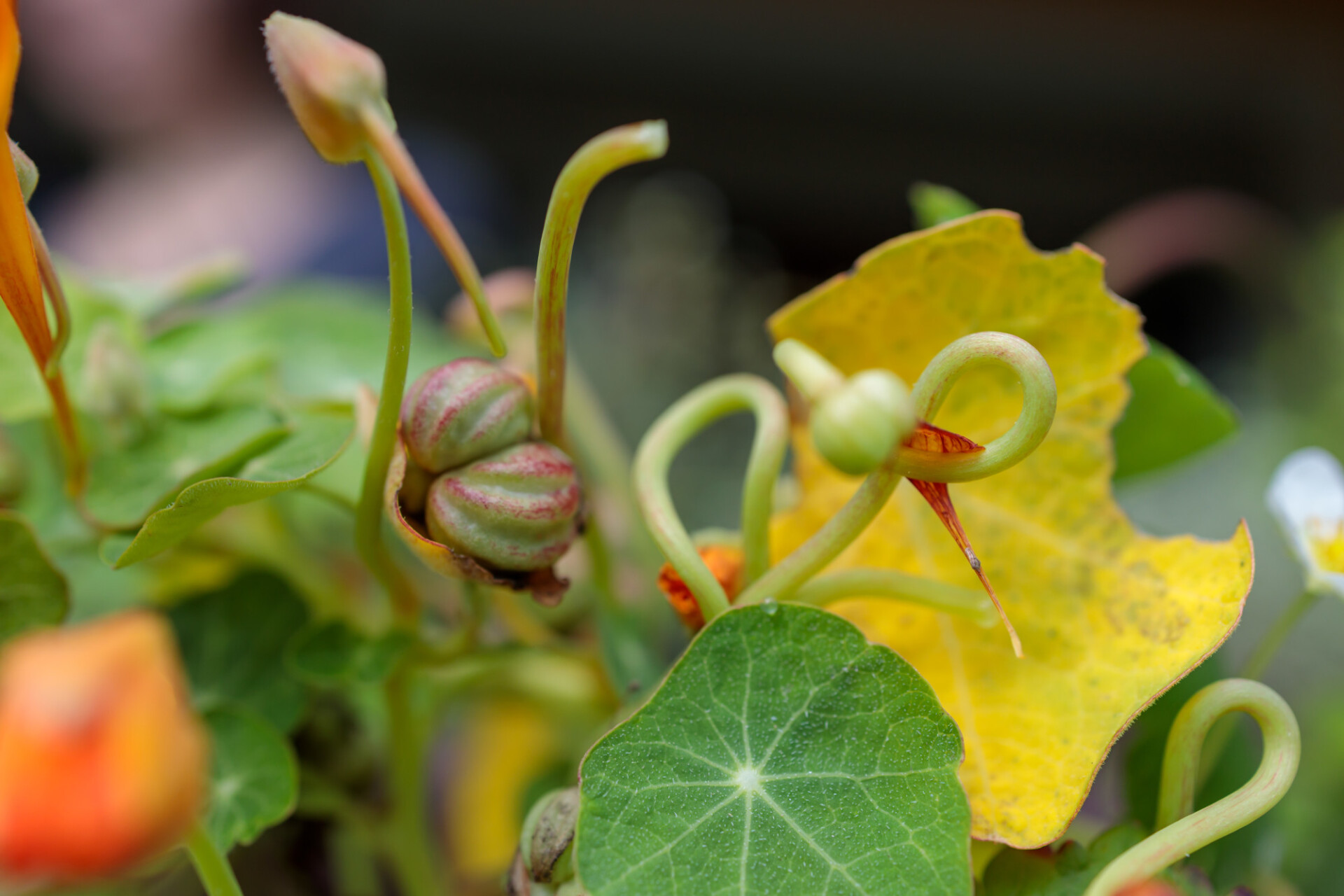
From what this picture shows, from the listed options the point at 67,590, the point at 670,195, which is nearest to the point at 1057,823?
the point at 67,590

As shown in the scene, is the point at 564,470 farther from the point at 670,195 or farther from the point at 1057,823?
the point at 670,195

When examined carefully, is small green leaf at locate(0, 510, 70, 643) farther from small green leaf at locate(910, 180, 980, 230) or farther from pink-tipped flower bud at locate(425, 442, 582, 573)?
small green leaf at locate(910, 180, 980, 230)

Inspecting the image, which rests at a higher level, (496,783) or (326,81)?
(326,81)

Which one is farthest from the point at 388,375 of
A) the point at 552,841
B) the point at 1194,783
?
the point at 1194,783

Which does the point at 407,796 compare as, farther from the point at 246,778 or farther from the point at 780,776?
the point at 780,776

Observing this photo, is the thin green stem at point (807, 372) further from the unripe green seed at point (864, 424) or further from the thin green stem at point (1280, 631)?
the thin green stem at point (1280, 631)

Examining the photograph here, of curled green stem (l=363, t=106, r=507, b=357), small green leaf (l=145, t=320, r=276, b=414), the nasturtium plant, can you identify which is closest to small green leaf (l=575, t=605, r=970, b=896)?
the nasturtium plant
